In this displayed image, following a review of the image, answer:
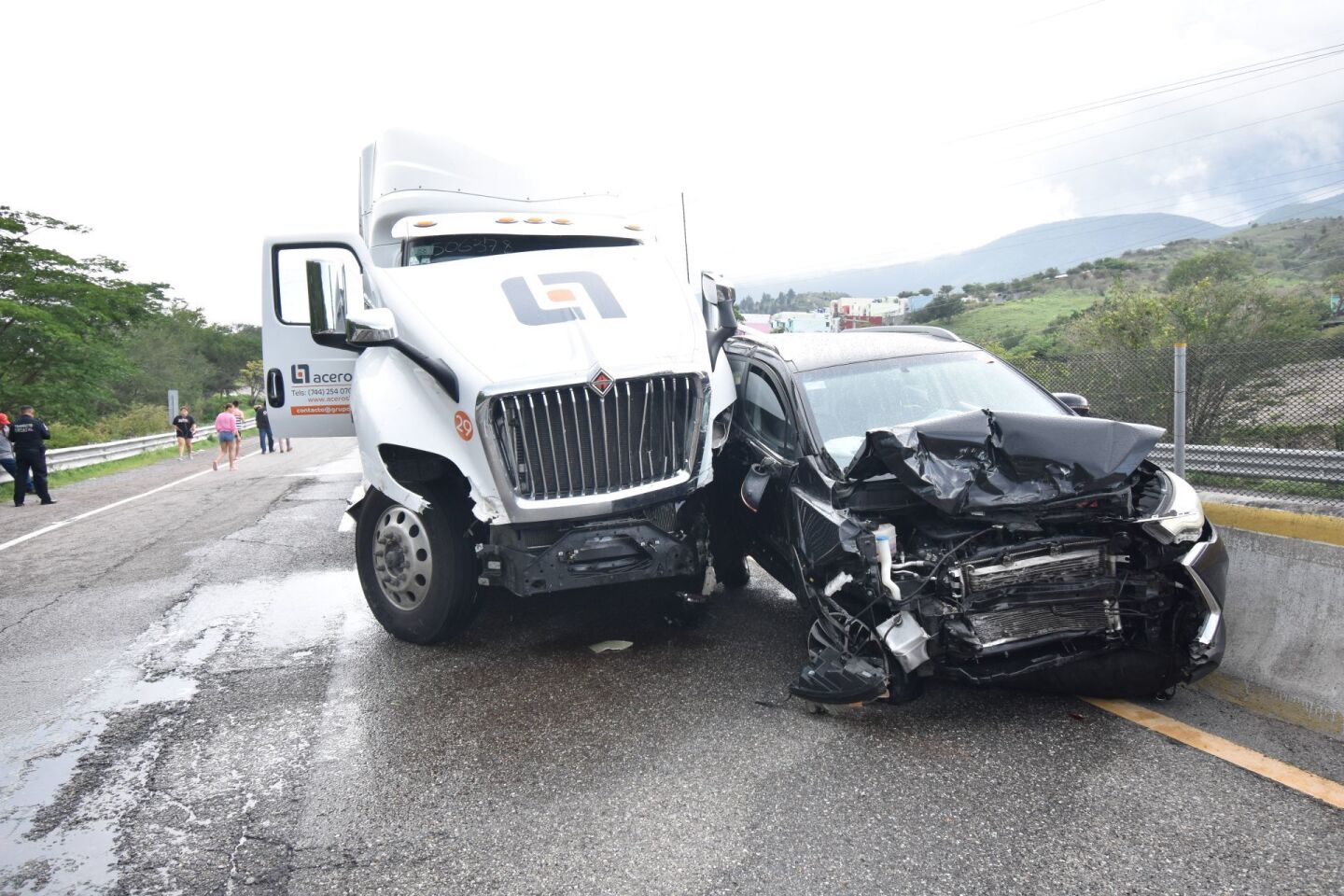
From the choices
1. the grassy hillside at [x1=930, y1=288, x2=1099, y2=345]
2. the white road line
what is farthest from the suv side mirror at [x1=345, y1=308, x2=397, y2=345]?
the grassy hillside at [x1=930, y1=288, x2=1099, y2=345]

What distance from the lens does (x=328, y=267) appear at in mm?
6125

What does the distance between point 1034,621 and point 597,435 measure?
2.39 meters

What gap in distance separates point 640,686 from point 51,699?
3185 millimetres

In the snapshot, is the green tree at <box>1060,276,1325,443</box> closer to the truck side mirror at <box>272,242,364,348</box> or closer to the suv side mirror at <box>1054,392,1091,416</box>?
the suv side mirror at <box>1054,392,1091,416</box>

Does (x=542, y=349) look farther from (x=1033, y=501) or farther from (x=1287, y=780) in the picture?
(x=1287, y=780)

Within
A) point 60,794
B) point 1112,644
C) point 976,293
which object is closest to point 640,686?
point 1112,644

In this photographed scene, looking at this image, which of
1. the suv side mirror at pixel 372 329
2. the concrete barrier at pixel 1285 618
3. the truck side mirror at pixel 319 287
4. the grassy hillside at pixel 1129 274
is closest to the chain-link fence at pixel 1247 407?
the concrete barrier at pixel 1285 618

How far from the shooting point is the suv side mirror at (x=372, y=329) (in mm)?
5355

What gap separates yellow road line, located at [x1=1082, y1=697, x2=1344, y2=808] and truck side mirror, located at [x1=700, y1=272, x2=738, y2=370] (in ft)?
9.84

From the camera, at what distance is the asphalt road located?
307cm

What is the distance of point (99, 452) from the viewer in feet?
81.6

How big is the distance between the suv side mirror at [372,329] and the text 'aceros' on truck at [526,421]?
0.01 m

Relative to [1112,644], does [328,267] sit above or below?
above

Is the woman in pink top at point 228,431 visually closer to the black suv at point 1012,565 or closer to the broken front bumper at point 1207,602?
the black suv at point 1012,565
